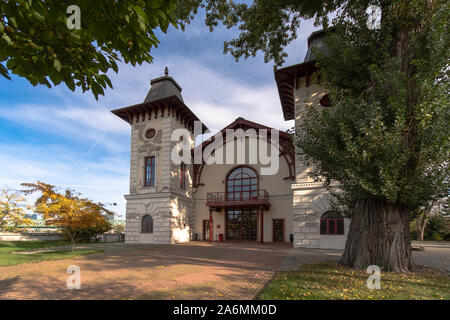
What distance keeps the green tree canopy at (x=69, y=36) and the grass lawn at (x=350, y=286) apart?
4850 mm

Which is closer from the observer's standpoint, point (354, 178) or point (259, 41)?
point (354, 178)

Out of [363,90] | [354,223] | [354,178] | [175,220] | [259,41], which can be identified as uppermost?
[259,41]

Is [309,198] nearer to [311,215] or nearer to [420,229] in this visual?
[311,215]

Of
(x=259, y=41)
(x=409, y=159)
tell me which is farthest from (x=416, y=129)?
(x=259, y=41)

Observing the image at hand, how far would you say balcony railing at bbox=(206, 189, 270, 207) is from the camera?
1927 centimetres

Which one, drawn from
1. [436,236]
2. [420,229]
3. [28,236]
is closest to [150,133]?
[28,236]

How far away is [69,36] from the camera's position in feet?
7.78

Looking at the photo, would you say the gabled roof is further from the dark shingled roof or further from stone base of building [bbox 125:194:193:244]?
stone base of building [bbox 125:194:193:244]

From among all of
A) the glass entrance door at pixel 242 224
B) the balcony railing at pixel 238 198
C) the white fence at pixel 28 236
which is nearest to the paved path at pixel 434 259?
the balcony railing at pixel 238 198

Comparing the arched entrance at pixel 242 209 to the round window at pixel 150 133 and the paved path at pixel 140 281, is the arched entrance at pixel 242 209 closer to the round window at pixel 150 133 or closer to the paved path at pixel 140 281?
the round window at pixel 150 133

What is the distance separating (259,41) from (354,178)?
7372 mm

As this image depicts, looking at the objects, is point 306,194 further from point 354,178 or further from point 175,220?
point 175,220

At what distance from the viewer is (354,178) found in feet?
22.7

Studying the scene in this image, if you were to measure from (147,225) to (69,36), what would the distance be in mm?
18586
